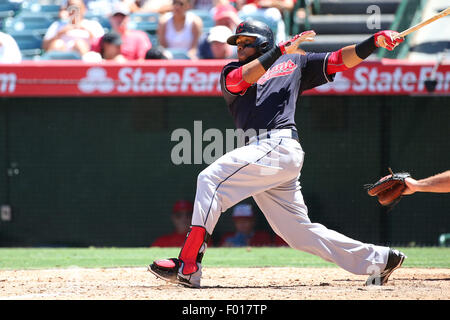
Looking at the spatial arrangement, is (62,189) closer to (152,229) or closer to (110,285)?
(152,229)

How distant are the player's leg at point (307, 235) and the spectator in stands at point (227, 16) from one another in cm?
467

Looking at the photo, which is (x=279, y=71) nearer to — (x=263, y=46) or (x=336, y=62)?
(x=263, y=46)

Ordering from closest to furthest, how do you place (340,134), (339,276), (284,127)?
(284,127) < (339,276) < (340,134)

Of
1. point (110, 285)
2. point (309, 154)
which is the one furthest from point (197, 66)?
point (110, 285)

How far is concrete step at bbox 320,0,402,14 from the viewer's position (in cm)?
952

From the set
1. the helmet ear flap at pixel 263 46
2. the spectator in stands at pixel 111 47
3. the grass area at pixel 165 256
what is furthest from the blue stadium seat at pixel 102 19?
the helmet ear flap at pixel 263 46

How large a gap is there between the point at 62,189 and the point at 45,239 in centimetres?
61

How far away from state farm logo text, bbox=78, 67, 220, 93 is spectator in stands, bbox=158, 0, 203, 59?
1203 mm

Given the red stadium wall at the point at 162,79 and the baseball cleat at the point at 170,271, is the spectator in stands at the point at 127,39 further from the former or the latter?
the baseball cleat at the point at 170,271

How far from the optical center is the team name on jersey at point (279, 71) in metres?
4.53

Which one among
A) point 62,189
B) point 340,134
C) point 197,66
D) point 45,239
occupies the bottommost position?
point 45,239

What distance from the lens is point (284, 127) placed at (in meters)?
4.45

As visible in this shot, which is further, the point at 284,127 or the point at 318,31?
the point at 318,31

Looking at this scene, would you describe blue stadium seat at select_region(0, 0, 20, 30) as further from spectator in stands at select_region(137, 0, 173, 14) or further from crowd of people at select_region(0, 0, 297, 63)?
spectator in stands at select_region(137, 0, 173, 14)
